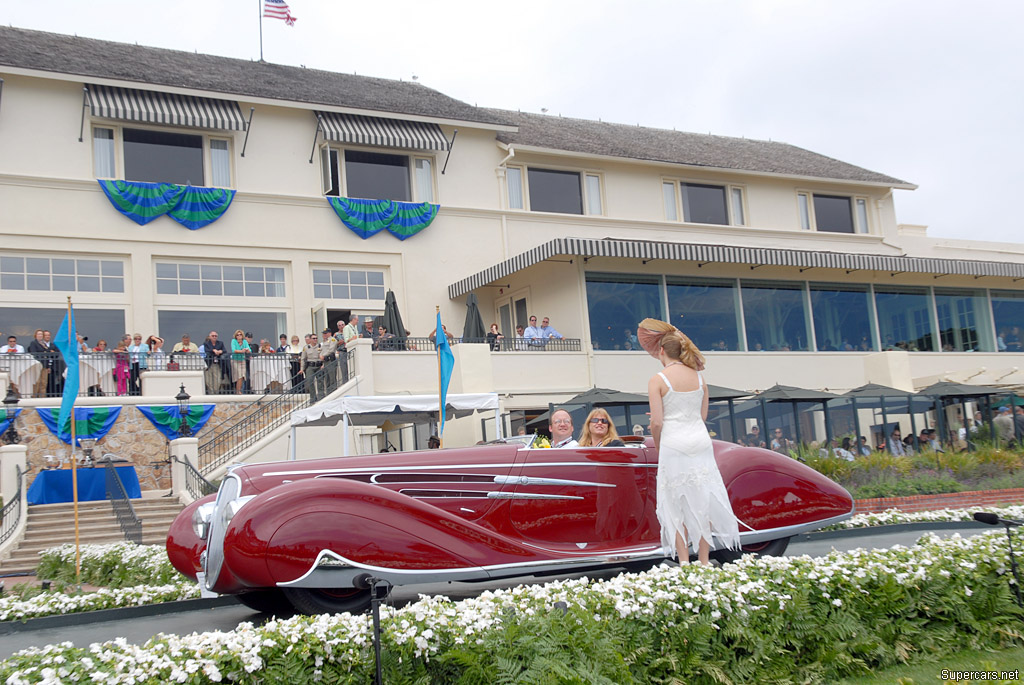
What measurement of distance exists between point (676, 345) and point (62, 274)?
19.0m

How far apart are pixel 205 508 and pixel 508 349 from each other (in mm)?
14912

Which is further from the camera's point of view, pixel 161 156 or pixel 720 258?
pixel 720 258

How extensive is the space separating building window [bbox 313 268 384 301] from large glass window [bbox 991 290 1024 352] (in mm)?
20608

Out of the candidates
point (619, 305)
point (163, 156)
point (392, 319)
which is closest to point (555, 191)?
point (619, 305)

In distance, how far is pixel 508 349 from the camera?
71.6 ft

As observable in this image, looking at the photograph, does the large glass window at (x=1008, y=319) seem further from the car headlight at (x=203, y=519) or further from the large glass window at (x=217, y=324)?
the car headlight at (x=203, y=519)

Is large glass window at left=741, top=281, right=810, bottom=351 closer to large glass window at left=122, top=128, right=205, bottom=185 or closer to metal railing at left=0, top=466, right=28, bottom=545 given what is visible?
large glass window at left=122, top=128, right=205, bottom=185

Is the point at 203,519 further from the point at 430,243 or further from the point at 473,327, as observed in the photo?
the point at 430,243

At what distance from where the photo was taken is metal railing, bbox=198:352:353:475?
58.9 ft

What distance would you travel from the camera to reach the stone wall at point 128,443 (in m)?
17.1

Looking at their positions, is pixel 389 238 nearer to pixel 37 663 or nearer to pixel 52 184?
pixel 52 184

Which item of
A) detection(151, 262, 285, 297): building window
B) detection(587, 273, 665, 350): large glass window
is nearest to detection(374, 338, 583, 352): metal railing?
detection(587, 273, 665, 350): large glass window

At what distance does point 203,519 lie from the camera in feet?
23.0

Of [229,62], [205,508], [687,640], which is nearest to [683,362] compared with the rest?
[687,640]
